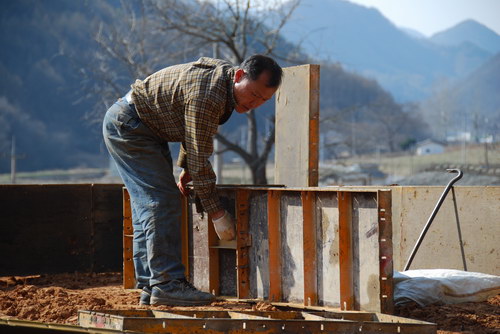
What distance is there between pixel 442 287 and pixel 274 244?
1.50 m

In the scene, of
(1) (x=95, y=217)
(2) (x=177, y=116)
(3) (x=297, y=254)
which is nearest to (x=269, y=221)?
(3) (x=297, y=254)

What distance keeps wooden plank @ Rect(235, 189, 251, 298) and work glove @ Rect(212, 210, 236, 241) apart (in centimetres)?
14

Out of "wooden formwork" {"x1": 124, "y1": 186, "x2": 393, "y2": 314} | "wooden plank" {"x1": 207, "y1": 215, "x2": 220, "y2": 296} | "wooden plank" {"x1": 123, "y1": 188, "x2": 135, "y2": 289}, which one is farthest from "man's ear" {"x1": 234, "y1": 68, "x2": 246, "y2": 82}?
"wooden plank" {"x1": 123, "y1": 188, "x2": 135, "y2": 289}

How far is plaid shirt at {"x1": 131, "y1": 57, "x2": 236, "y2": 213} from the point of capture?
535 centimetres

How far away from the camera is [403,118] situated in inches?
4114

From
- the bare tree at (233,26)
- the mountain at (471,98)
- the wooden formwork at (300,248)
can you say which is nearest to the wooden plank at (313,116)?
the wooden formwork at (300,248)

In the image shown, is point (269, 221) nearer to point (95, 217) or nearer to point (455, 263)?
point (455, 263)

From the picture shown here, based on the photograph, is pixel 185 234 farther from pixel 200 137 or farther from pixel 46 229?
pixel 46 229

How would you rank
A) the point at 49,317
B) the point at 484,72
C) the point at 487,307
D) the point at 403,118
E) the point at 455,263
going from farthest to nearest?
the point at 484,72
the point at 403,118
the point at 455,263
the point at 487,307
the point at 49,317

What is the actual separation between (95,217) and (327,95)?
10355 cm

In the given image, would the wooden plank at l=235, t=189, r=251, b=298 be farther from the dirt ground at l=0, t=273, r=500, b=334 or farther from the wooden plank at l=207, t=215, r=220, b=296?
the wooden plank at l=207, t=215, r=220, b=296

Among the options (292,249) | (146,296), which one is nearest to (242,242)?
(292,249)

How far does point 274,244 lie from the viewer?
598 cm

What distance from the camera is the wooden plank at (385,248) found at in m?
5.21
